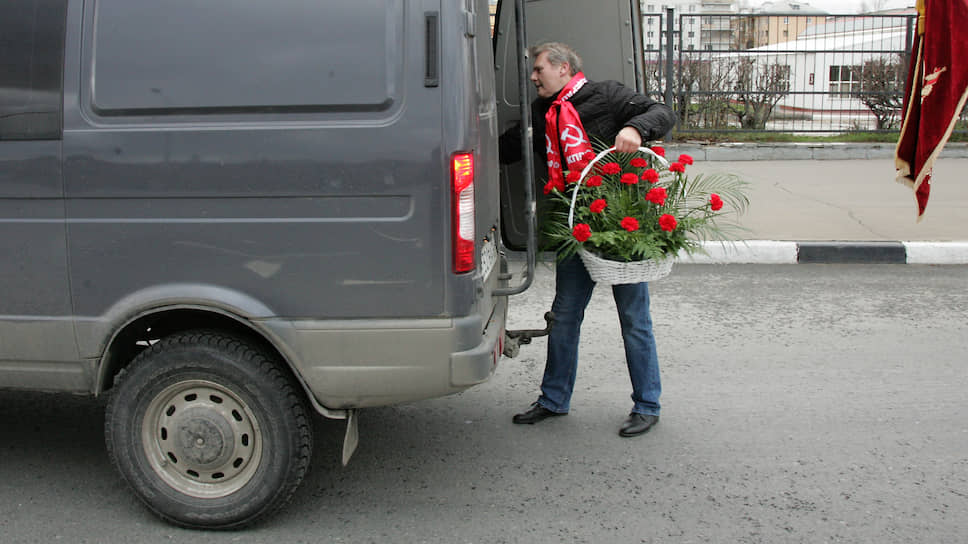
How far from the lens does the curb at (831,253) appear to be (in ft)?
26.6

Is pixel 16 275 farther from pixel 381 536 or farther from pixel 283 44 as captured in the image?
pixel 381 536

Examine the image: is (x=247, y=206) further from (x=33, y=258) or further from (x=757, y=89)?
(x=757, y=89)

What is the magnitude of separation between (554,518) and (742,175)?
9.18m

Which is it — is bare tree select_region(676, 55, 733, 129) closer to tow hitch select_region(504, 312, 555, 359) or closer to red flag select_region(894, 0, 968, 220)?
red flag select_region(894, 0, 968, 220)

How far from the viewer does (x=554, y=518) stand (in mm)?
3652

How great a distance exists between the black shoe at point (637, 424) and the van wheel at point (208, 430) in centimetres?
159

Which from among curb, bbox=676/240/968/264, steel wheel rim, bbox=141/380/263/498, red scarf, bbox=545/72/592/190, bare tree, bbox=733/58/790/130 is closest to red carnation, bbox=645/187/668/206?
red scarf, bbox=545/72/592/190

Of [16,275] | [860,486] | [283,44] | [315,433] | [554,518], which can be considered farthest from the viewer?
[315,433]

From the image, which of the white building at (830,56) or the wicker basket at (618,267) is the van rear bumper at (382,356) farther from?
the white building at (830,56)

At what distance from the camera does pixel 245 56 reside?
321cm

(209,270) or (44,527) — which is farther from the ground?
(209,270)

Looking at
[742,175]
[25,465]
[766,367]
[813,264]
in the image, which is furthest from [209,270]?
[742,175]

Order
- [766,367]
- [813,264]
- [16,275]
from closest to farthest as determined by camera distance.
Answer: [16,275], [766,367], [813,264]

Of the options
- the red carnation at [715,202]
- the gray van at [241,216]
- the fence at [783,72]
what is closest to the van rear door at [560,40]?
the red carnation at [715,202]
